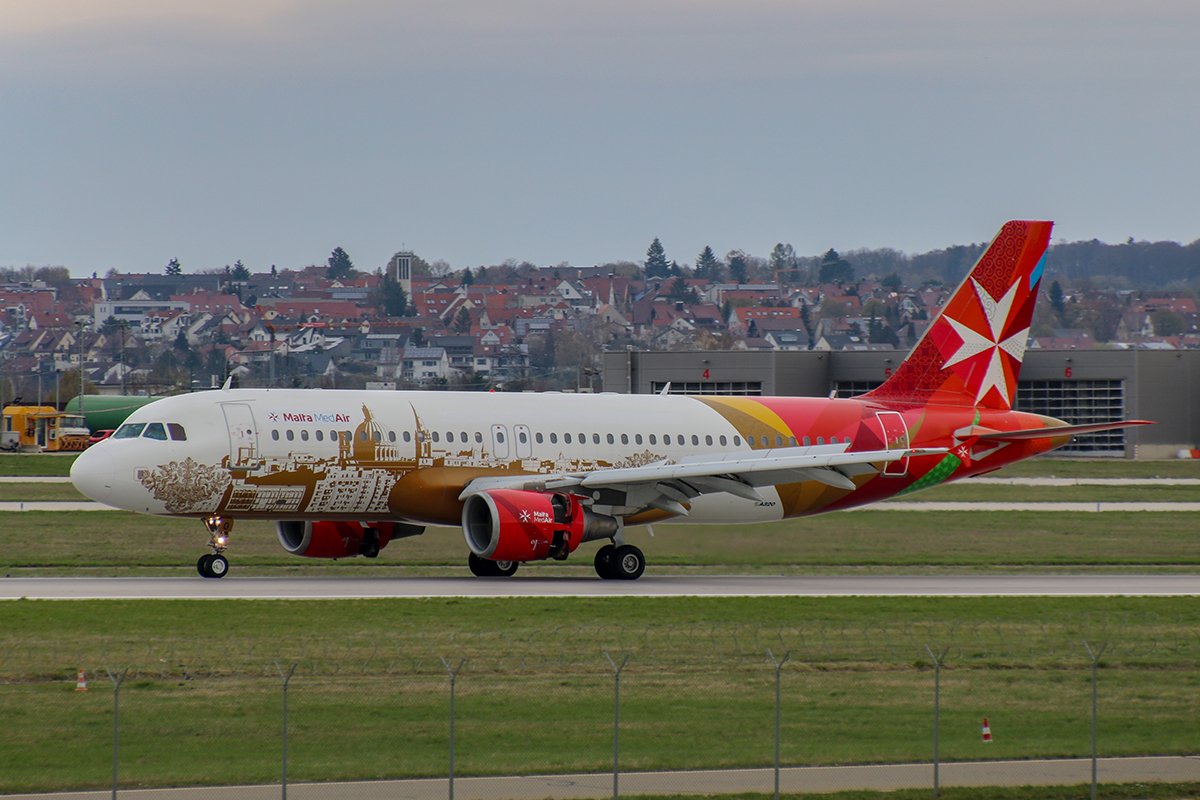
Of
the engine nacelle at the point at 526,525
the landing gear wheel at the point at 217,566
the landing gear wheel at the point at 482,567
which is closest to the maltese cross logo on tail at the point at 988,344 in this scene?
the engine nacelle at the point at 526,525

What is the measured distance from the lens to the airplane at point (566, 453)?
41.2 meters

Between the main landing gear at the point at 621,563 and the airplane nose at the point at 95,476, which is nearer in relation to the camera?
the airplane nose at the point at 95,476

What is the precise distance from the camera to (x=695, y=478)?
1714 inches

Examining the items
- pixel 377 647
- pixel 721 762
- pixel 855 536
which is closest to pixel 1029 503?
pixel 855 536

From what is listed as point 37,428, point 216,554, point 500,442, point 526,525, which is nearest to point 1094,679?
point 526,525

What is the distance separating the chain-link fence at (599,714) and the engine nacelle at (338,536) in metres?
13.2

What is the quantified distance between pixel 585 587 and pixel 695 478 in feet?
12.9

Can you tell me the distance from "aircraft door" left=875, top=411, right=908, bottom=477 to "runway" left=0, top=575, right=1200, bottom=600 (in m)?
3.37

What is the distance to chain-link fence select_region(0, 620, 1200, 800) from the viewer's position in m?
21.6

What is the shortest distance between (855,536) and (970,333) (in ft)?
22.9

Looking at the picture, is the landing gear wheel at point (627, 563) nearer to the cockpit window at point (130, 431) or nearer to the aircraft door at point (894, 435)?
the aircraft door at point (894, 435)

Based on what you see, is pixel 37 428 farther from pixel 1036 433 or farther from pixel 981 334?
pixel 1036 433

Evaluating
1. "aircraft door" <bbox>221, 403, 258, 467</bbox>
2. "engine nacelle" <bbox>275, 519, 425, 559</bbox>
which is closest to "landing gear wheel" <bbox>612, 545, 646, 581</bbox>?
"engine nacelle" <bbox>275, 519, 425, 559</bbox>

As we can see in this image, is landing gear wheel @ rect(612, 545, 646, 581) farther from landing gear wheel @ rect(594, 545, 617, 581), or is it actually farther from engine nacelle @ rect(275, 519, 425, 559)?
engine nacelle @ rect(275, 519, 425, 559)
